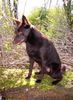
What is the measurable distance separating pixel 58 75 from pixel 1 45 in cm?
114

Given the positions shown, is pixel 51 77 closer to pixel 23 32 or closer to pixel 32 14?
pixel 23 32

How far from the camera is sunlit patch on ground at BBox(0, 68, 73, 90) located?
3818 mm

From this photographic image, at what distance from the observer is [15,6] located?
5.58 metres

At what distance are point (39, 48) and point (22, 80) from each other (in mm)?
555

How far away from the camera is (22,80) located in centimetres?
397

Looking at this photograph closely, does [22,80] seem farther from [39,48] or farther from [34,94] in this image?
[39,48]

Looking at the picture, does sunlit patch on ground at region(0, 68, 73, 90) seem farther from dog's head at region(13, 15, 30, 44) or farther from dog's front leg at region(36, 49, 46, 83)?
dog's head at region(13, 15, 30, 44)

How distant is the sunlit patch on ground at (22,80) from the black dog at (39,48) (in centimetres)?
9

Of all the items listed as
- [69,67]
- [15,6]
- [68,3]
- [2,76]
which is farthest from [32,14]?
[2,76]

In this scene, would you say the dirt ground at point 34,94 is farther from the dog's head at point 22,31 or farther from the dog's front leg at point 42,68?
the dog's head at point 22,31

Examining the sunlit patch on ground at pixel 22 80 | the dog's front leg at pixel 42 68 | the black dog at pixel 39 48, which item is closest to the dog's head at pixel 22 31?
the black dog at pixel 39 48

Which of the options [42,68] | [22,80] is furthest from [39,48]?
[22,80]

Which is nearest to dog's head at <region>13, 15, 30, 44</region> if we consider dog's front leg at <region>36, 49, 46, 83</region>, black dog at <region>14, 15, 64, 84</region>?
black dog at <region>14, 15, 64, 84</region>

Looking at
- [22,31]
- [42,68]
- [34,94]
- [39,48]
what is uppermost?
[22,31]
